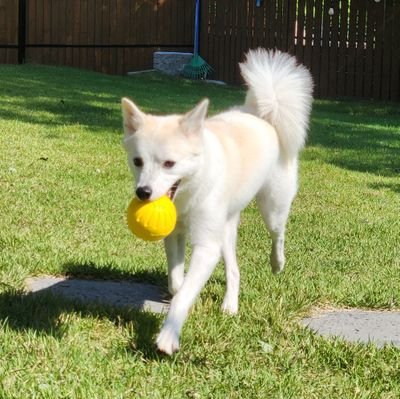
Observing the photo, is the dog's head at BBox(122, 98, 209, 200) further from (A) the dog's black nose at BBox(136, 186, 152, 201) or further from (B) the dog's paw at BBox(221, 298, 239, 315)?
(B) the dog's paw at BBox(221, 298, 239, 315)

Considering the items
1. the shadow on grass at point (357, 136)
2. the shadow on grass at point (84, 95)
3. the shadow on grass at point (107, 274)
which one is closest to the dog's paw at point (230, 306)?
the shadow on grass at point (107, 274)

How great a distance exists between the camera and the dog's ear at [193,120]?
3.66m

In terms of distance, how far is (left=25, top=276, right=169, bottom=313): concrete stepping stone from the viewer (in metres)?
4.29

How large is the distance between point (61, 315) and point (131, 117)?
3.02 feet

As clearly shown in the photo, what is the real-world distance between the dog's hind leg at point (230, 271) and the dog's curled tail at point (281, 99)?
60 cm

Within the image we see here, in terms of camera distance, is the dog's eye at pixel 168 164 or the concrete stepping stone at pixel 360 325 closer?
the dog's eye at pixel 168 164

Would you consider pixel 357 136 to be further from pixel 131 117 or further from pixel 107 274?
pixel 131 117

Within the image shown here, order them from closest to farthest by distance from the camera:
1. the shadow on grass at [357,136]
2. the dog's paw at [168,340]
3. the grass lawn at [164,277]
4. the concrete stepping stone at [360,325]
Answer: the grass lawn at [164,277], the dog's paw at [168,340], the concrete stepping stone at [360,325], the shadow on grass at [357,136]

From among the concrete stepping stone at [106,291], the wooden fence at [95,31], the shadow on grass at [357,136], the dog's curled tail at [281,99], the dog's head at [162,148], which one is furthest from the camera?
the wooden fence at [95,31]

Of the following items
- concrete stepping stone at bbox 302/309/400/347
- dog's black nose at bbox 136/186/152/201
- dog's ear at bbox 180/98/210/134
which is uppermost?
dog's ear at bbox 180/98/210/134

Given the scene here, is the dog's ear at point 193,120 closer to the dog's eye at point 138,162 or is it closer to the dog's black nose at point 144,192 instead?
the dog's eye at point 138,162

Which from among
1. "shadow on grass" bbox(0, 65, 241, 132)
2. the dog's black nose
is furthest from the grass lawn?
the dog's black nose

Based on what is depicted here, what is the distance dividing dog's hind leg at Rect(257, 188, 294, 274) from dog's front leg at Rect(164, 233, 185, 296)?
751 millimetres

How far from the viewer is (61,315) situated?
3.84 metres
